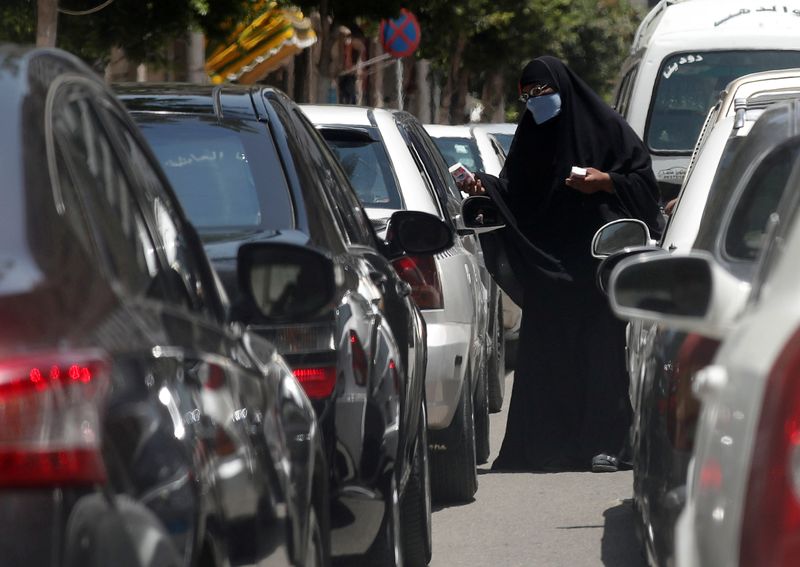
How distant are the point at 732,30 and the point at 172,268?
1408 cm

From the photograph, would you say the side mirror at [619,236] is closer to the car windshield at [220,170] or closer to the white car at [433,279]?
the white car at [433,279]

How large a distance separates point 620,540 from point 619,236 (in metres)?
1.31

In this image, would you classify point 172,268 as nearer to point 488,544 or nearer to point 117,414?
point 117,414

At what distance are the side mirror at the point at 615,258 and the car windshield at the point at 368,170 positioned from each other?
1.59 metres

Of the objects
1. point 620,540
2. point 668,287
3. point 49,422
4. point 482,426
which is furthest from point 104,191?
point 482,426

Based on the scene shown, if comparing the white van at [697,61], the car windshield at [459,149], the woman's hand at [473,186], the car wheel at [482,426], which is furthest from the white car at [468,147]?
the car wheel at [482,426]

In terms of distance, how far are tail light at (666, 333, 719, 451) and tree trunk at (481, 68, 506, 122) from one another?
49.0m

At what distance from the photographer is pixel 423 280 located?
740 centimetres

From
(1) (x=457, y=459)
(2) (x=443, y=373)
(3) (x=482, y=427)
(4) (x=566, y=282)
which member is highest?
(4) (x=566, y=282)

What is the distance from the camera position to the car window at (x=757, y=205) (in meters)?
4.25

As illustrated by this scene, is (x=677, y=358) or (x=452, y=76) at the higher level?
(x=677, y=358)

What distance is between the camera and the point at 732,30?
16781 millimetres

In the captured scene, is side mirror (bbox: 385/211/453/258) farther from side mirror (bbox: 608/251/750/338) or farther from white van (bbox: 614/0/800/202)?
white van (bbox: 614/0/800/202)

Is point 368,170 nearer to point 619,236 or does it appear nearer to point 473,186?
point 473,186
